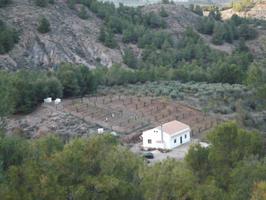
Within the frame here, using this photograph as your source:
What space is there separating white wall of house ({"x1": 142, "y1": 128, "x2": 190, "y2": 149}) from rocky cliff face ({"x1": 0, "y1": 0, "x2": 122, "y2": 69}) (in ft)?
78.3

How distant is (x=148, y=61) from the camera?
7981 centimetres

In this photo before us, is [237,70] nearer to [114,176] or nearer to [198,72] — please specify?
[198,72]

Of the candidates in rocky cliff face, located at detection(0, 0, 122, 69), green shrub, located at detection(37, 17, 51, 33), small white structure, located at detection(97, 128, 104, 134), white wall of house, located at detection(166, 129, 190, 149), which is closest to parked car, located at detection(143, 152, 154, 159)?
white wall of house, located at detection(166, 129, 190, 149)

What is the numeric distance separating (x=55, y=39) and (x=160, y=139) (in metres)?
32.9

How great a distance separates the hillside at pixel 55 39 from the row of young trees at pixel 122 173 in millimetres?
41460

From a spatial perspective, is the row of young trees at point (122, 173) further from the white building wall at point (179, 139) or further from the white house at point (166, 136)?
the white building wall at point (179, 139)

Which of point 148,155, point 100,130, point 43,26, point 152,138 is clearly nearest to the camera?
point 148,155

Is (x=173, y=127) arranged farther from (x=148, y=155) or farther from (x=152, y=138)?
(x=148, y=155)

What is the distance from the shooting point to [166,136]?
149 ft

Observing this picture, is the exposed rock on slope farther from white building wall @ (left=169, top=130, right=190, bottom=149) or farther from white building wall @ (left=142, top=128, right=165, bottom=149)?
white building wall @ (left=142, top=128, right=165, bottom=149)

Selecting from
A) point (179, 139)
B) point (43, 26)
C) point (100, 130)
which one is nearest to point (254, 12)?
point (43, 26)

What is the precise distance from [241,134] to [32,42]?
49105mm

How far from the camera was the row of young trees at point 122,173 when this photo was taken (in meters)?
19.4

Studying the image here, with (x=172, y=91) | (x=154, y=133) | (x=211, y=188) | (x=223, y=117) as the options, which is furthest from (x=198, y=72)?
(x=211, y=188)
